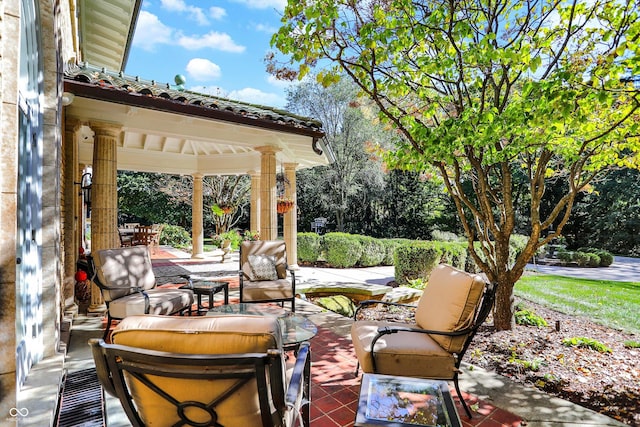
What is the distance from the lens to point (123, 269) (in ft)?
14.2

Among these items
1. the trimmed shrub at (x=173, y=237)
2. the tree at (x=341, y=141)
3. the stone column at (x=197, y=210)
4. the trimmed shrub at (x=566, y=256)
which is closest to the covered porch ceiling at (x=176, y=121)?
the stone column at (x=197, y=210)

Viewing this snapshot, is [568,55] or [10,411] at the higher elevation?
[568,55]

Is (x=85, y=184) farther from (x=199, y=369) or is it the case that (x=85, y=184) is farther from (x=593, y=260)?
(x=593, y=260)

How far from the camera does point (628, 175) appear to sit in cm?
1909

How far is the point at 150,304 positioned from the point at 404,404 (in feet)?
9.81

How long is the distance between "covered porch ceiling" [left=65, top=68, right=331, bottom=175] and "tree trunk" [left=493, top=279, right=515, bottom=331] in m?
3.89

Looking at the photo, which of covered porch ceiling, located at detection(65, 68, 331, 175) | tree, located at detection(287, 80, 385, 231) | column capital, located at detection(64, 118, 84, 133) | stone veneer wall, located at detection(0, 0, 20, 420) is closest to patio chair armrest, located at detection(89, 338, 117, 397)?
stone veneer wall, located at detection(0, 0, 20, 420)

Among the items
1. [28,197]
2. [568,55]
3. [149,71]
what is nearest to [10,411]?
[28,197]

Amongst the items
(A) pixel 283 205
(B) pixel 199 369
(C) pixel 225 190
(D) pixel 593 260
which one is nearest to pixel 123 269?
(B) pixel 199 369

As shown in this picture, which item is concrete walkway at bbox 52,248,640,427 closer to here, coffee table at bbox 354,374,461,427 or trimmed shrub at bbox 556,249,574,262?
coffee table at bbox 354,374,461,427

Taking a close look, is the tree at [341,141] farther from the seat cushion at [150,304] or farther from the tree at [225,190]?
the seat cushion at [150,304]

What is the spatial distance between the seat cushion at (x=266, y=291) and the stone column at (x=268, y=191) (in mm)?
2196

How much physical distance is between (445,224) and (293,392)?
2021cm

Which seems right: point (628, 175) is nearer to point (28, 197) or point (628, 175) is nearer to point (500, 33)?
point (500, 33)
